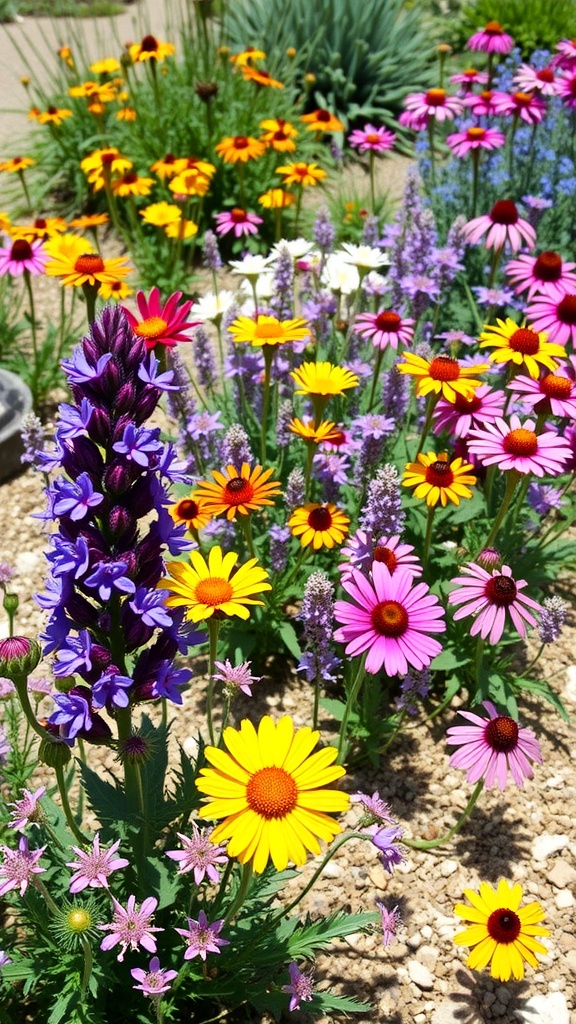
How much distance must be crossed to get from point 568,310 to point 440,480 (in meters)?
1.12

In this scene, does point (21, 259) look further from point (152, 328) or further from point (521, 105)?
point (521, 105)

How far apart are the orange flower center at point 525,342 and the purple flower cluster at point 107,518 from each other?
164 centimetres

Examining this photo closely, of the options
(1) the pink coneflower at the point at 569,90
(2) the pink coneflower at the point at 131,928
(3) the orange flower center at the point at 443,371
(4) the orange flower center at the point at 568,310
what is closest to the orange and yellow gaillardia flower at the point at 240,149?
(1) the pink coneflower at the point at 569,90

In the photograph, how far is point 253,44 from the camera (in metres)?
9.54

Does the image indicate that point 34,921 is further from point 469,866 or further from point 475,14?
point 475,14

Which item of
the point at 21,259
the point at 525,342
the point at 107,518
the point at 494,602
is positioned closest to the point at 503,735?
the point at 494,602

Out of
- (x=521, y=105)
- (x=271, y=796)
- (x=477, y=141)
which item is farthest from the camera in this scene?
(x=521, y=105)

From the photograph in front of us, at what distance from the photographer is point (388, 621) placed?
7.40 ft

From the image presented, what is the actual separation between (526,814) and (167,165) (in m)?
3.91

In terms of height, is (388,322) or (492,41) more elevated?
(492,41)

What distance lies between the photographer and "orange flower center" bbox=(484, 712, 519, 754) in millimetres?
2449

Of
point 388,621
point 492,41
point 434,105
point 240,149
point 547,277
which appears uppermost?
point 492,41

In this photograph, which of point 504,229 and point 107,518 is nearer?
point 107,518

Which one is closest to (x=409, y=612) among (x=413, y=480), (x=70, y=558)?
(x=413, y=480)
